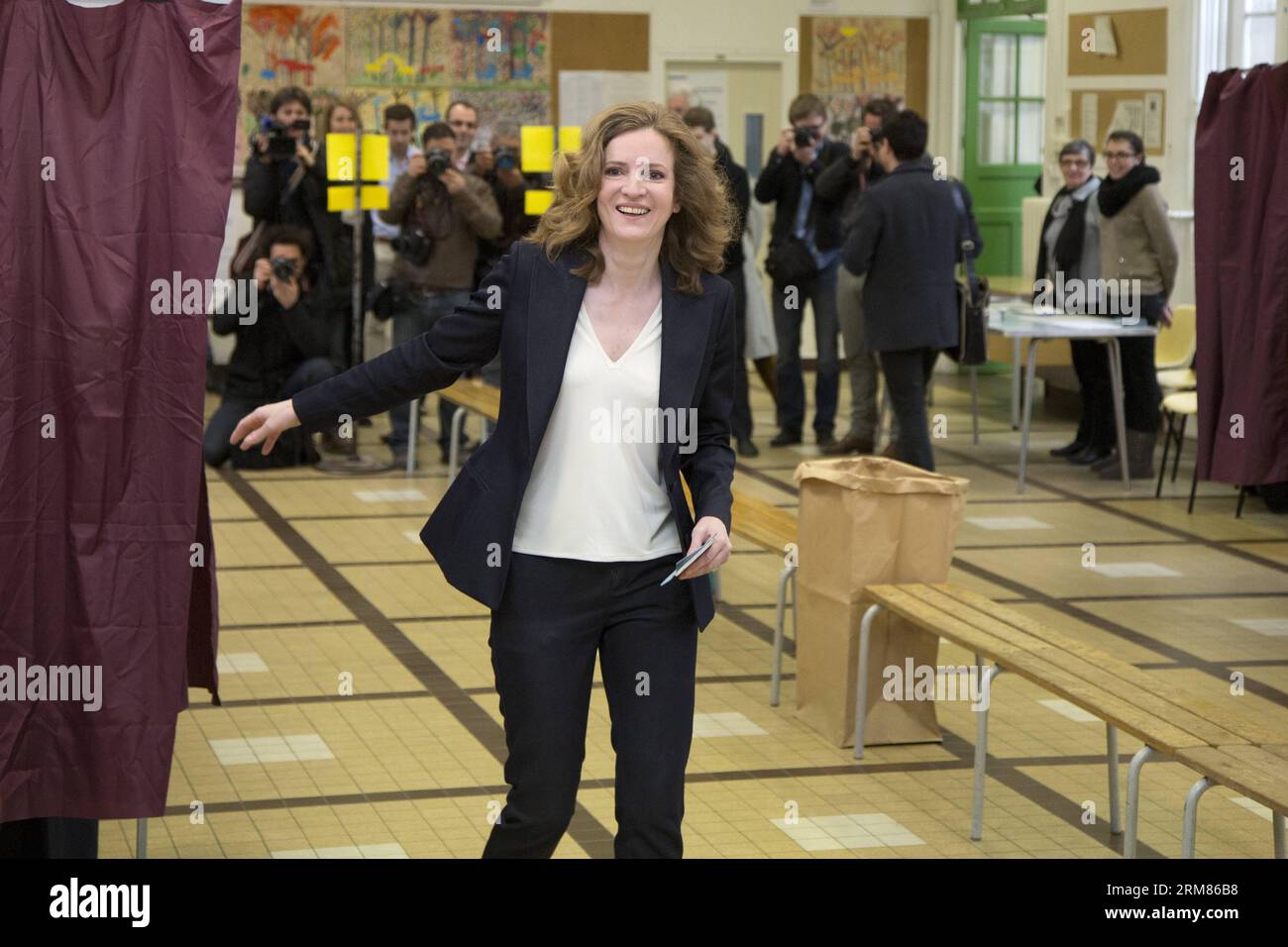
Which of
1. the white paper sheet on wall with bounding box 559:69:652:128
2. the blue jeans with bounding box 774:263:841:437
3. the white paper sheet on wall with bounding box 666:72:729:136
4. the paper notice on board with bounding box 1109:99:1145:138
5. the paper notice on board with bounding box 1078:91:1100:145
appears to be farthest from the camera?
the white paper sheet on wall with bounding box 666:72:729:136

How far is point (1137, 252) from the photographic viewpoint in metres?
10.6

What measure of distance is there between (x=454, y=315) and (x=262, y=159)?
7.63 metres

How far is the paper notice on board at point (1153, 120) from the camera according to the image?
12.8 meters

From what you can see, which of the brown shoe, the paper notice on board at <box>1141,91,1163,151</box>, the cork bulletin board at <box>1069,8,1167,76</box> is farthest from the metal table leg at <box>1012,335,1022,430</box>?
the cork bulletin board at <box>1069,8,1167,76</box>

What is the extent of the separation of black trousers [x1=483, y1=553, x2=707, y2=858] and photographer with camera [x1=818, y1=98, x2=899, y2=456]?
7.60 metres

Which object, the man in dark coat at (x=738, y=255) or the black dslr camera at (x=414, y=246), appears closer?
the man in dark coat at (x=738, y=255)

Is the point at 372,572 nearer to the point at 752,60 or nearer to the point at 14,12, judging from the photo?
the point at 14,12

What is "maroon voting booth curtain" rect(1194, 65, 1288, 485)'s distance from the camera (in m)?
7.13

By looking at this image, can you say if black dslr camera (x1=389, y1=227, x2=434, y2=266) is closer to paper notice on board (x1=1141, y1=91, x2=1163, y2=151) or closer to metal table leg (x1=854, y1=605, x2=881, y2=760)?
paper notice on board (x1=1141, y1=91, x2=1163, y2=151)

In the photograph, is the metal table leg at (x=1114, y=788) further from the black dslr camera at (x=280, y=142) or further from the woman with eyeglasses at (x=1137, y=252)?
the black dslr camera at (x=280, y=142)

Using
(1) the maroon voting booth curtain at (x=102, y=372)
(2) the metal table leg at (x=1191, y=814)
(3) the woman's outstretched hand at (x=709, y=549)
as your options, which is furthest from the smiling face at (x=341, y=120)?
(3) the woman's outstretched hand at (x=709, y=549)

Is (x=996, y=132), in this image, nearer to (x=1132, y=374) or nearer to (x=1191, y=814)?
(x=1132, y=374)

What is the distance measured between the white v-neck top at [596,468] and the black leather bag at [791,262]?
804 cm

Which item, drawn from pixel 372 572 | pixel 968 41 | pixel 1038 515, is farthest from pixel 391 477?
pixel 968 41
